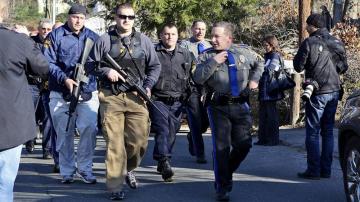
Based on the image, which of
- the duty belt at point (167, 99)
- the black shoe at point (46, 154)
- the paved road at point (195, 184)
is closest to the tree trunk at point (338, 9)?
the paved road at point (195, 184)

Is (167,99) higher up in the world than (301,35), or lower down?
lower down

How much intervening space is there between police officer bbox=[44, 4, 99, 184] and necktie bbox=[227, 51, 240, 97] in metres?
1.84

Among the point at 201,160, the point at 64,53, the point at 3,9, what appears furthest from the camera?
the point at 201,160

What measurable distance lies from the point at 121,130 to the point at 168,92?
1465 millimetres

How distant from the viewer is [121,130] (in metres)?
7.64

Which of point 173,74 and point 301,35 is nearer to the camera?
point 173,74

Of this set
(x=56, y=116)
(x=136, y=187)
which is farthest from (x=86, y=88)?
(x=136, y=187)

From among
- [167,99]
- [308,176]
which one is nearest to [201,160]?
[167,99]

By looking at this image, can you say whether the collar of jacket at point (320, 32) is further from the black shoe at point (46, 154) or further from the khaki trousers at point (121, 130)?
the black shoe at point (46, 154)

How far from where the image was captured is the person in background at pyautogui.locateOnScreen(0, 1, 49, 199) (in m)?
5.05

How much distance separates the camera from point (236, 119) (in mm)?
7496

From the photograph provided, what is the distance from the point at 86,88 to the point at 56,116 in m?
0.52

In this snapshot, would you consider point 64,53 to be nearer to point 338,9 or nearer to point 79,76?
point 79,76

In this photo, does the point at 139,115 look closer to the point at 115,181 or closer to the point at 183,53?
the point at 115,181
